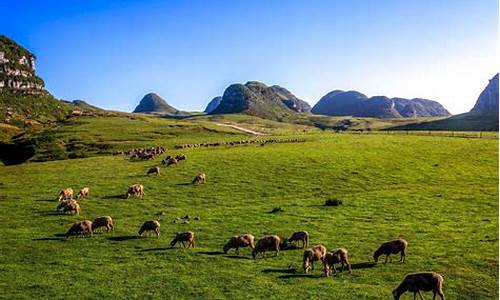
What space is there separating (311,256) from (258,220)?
13727 mm

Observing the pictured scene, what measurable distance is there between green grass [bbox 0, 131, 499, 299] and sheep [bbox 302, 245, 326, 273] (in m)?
0.80

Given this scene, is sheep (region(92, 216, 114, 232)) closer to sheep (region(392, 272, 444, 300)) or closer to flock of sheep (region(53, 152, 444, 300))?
flock of sheep (region(53, 152, 444, 300))

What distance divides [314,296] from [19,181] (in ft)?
183

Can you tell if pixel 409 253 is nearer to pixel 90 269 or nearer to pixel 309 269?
pixel 309 269

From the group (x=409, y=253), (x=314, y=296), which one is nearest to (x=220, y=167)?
(x=409, y=253)

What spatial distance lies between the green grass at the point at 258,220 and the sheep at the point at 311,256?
0.80 m

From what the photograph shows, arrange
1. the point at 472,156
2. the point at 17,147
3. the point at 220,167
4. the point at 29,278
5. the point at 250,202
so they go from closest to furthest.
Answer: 1. the point at 29,278
2. the point at 250,202
3. the point at 220,167
4. the point at 472,156
5. the point at 17,147

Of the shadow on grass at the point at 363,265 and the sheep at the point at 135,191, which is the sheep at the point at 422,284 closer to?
the shadow on grass at the point at 363,265

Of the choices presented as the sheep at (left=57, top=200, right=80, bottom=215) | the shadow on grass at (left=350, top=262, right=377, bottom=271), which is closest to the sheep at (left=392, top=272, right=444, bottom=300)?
the shadow on grass at (left=350, top=262, right=377, bottom=271)

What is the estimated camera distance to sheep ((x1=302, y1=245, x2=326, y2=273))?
31109 mm

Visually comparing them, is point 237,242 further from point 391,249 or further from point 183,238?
point 391,249

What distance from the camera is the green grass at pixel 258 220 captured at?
1125 inches

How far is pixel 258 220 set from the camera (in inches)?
1757

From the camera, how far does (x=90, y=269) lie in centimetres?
3161
